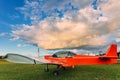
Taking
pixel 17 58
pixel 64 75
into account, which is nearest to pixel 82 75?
pixel 64 75

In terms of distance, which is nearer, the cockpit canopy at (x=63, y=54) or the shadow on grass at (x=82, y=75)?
the shadow on grass at (x=82, y=75)

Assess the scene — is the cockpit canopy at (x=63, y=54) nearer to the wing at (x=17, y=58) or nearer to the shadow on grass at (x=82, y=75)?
the shadow on grass at (x=82, y=75)

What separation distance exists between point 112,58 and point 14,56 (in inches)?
388

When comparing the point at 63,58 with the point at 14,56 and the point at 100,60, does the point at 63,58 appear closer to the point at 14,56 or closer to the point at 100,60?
the point at 100,60

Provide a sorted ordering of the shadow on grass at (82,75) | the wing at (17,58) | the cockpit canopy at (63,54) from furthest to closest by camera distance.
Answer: the cockpit canopy at (63,54) < the shadow on grass at (82,75) < the wing at (17,58)

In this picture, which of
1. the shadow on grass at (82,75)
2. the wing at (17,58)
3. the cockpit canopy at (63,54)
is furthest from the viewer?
the cockpit canopy at (63,54)

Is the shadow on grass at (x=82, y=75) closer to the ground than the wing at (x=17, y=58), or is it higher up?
closer to the ground

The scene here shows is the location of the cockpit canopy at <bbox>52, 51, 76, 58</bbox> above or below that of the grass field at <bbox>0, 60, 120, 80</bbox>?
above

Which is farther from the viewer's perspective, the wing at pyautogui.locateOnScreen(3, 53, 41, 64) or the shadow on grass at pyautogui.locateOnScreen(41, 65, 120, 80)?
the shadow on grass at pyautogui.locateOnScreen(41, 65, 120, 80)

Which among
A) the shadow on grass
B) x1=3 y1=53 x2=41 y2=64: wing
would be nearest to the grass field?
the shadow on grass

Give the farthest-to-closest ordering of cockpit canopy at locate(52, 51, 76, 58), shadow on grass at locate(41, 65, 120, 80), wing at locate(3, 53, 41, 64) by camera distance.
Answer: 1. cockpit canopy at locate(52, 51, 76, 58)
2. shadow on grass at locate(41, 65, 120, 80)
3. wing at locate(3, 53, 41, 64)

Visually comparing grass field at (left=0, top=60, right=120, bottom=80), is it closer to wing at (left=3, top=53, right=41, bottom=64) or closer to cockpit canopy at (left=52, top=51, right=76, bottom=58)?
cockpit canopy at (left=52, top=51, right=76, bottom=58)

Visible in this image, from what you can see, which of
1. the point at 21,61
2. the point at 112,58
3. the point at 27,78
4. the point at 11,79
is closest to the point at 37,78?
the point at 27,78

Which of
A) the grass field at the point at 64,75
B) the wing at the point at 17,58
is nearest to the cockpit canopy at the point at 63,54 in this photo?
the grass field at the point at 64,75
